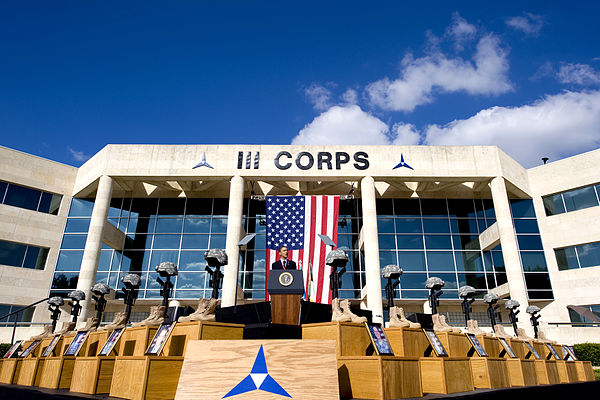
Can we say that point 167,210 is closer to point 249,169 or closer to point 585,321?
point 249,169

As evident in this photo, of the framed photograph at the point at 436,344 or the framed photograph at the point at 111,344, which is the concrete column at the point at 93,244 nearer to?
the framed photograph at the point at 111,344

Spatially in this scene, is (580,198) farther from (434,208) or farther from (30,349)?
(30,349)

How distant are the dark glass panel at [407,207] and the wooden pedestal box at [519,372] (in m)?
21.2

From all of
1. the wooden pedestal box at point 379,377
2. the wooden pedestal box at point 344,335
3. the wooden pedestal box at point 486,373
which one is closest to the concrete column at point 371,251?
the wooden pedestal box at point 486,373

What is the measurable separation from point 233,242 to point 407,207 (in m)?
14.7

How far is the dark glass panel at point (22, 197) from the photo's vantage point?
85.1 feet

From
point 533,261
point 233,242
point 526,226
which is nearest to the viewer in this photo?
point 233,242

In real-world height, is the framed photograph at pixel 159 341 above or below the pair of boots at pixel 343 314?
below

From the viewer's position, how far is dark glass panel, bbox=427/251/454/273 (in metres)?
28.4

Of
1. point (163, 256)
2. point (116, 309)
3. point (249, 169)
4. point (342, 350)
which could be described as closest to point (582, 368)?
point (342, 350)

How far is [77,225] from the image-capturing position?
1114 inches

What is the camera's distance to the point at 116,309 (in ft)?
93.5

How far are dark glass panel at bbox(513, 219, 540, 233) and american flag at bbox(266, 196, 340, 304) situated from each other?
1506cm

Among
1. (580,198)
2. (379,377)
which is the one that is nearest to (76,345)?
(379,377)
